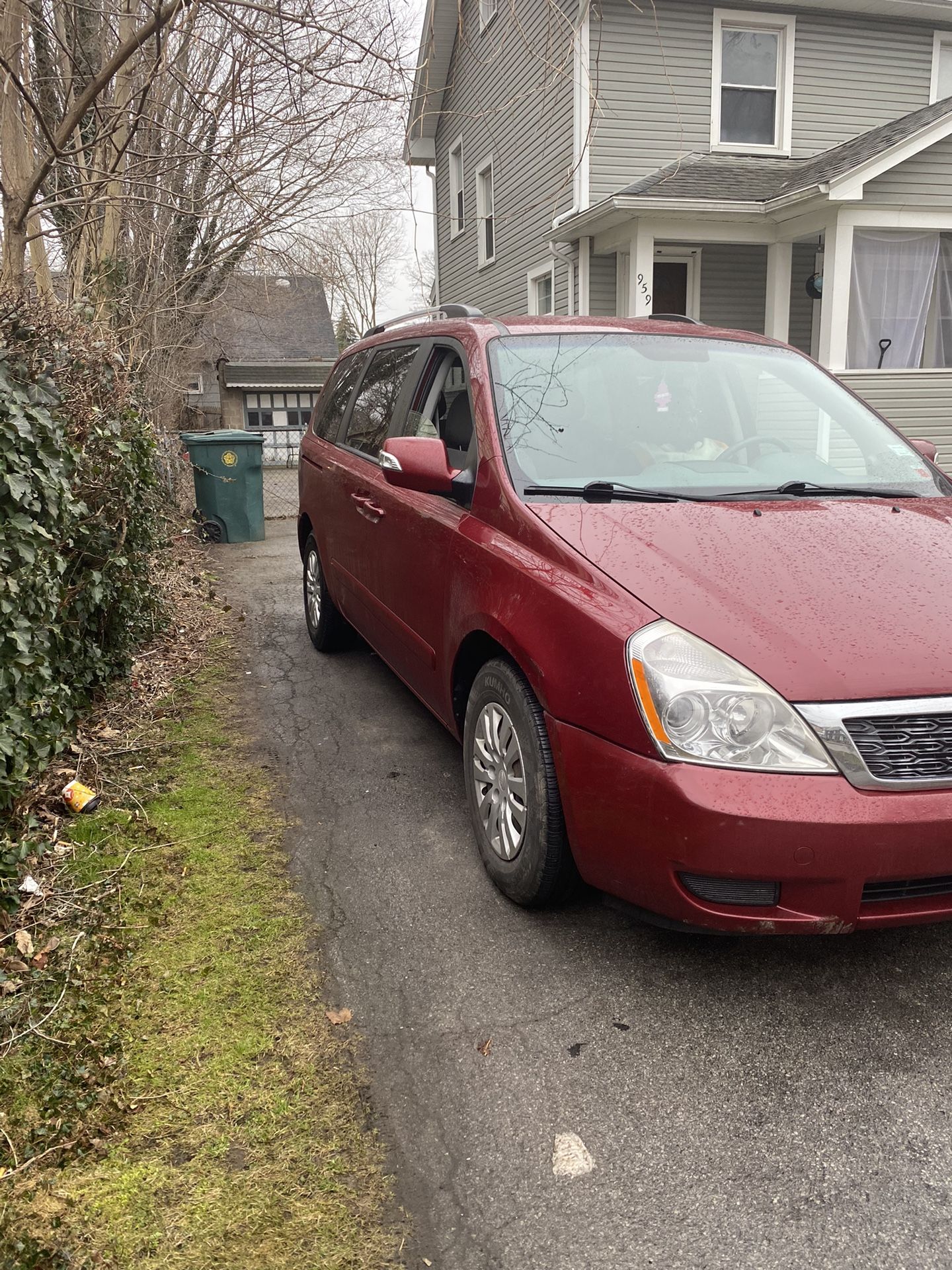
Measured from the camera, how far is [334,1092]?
2281 millimetres

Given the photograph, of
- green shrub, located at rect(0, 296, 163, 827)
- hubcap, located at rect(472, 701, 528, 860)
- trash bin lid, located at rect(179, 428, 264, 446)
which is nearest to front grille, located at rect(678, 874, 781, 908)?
hubcap, located at rect(472, 701, 528, 860)

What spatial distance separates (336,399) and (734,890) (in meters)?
4.38

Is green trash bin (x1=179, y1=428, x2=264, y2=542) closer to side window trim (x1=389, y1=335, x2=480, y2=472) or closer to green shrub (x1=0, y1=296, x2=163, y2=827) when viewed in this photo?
green shrub (x1=0, y1=296, x2=163, y2=827)

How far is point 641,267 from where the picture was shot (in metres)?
12.3

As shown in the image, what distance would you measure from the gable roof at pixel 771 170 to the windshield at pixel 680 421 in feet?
26.7

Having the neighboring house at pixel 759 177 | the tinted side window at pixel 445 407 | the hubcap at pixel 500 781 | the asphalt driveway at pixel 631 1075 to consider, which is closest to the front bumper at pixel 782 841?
the asphalt driveway at pixel 631 1075

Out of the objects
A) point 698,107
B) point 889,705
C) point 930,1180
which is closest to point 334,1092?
point 930,1180

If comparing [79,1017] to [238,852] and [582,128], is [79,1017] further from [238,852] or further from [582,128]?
[582,128]

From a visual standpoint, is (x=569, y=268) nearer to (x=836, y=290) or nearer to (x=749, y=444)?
(x=836, y=290)

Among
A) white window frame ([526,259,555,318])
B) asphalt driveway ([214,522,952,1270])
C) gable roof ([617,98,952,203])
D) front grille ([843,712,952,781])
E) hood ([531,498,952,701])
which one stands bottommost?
asphalt driveway ([214,522,952,1270])

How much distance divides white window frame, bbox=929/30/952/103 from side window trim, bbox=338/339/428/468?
13.8 meters

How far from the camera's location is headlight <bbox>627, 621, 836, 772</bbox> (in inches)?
89.0

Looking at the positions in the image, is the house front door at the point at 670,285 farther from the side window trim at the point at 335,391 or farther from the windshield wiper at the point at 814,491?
the windshield wiper at the point at 814,491

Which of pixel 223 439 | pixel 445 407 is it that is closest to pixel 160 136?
pixel 223 439
